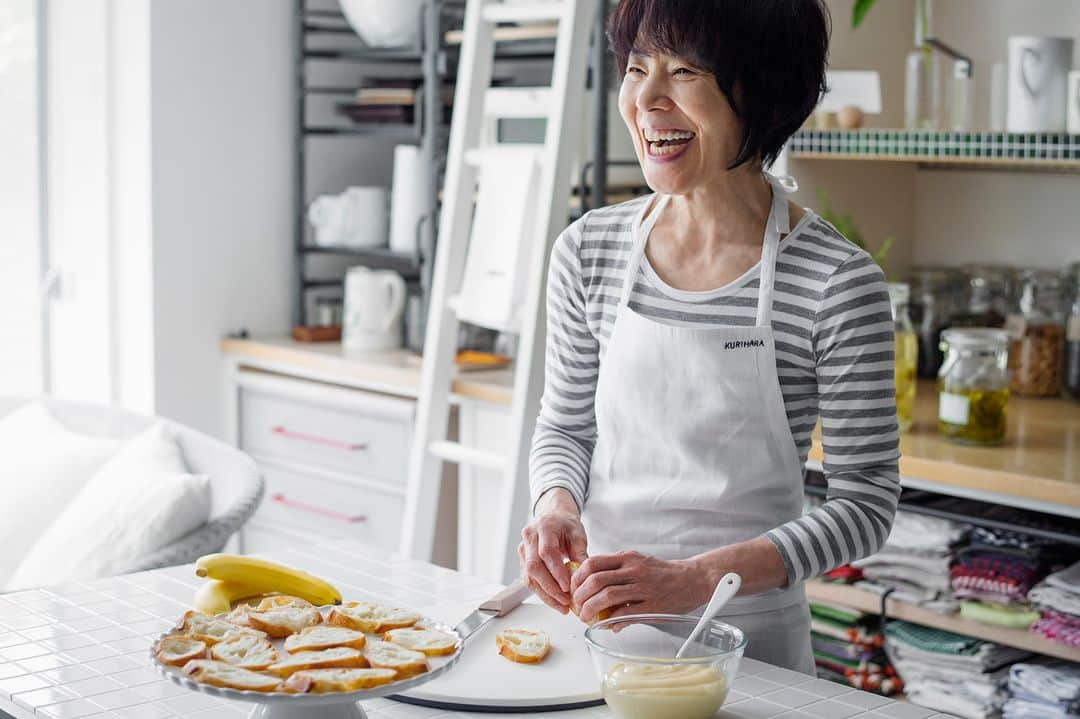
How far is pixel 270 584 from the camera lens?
4.46 feet

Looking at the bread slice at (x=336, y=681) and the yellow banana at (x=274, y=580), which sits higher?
the bread slice at (x=336, y=681)

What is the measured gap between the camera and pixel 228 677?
3.22 ft

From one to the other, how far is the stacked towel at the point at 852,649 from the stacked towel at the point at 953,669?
0.05 m

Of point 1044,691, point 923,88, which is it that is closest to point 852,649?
point 1044,691

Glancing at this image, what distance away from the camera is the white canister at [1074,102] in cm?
241

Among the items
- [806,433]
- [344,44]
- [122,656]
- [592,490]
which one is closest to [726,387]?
[806,433]

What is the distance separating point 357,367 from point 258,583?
1.71 meters

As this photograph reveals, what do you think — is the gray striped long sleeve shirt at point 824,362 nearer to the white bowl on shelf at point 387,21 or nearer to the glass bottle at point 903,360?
the glass bottle at point 903,360

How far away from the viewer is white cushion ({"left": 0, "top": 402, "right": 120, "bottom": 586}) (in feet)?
8.05

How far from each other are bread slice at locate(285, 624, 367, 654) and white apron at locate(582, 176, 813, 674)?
489 millimetres

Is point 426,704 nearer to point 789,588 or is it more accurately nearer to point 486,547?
point 789,588

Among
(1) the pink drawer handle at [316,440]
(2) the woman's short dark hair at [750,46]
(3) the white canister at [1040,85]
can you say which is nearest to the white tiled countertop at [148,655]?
(2) the woman's short dark hair at [750,46]

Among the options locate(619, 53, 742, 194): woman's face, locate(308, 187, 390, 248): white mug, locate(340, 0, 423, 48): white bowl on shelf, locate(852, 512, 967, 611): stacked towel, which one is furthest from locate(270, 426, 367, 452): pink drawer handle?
locate(619, 53, 742, 194): woman's face

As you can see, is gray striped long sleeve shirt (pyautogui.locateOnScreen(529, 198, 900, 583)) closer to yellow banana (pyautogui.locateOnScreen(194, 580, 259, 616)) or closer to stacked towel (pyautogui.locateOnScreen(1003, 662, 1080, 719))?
yellow banana (pyautogui.locateOnScreen(194, 580, 259, 616))
